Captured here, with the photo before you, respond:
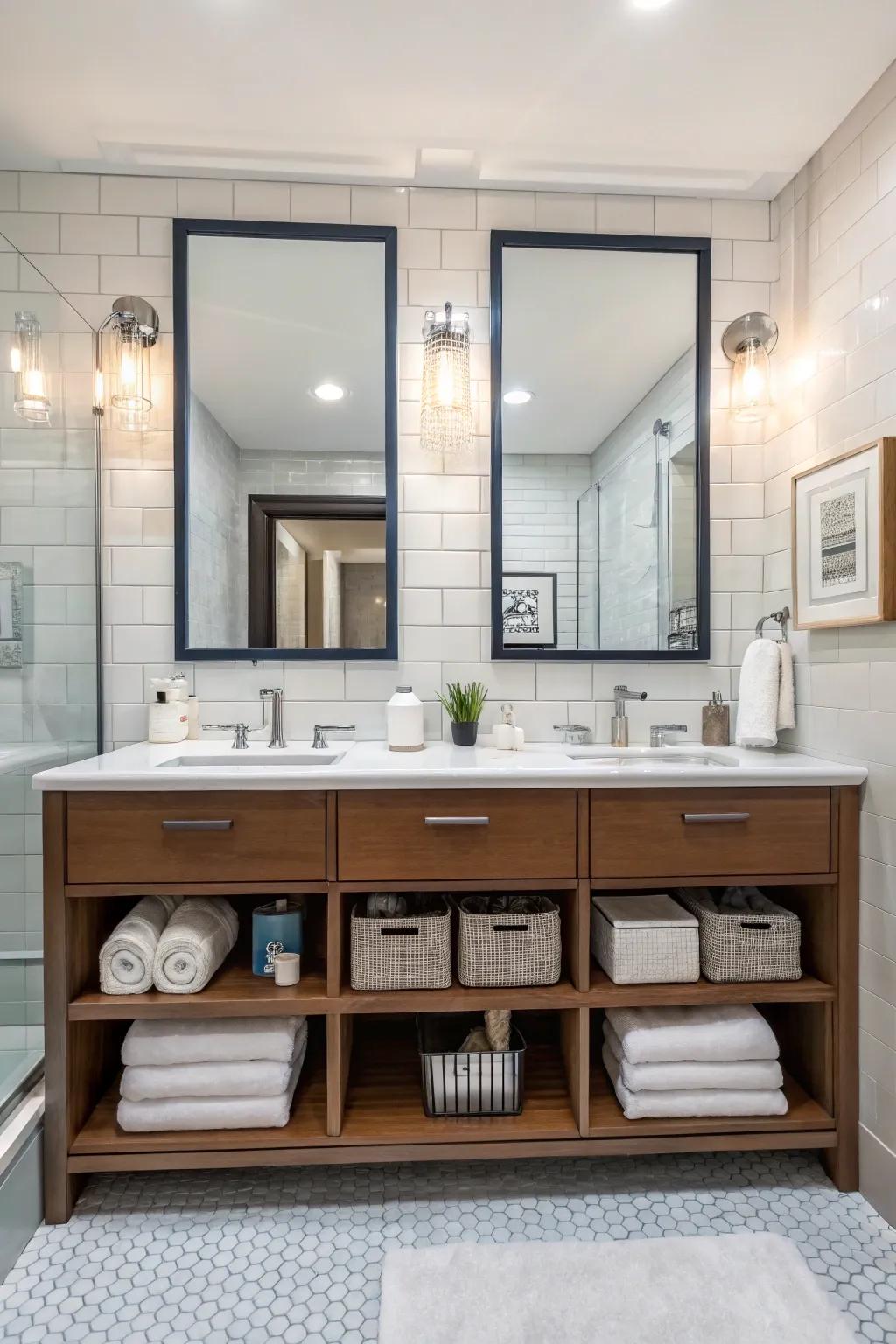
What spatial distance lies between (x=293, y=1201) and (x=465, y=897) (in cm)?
73

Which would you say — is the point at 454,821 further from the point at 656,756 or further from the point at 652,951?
the point at 656,756

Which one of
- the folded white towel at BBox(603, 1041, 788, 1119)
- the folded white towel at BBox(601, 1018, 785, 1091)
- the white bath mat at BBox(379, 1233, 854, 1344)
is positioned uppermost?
the folded white towel at BBox(601, 1018, 785, 1091)

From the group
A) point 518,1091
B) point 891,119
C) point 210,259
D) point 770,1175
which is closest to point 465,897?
point 518,1091

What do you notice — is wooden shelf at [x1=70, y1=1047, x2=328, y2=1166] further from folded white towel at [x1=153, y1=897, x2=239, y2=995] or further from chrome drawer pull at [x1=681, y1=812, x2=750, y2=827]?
chrome drawer pull at [x1=681, y1=812, x2=750, y2=827]

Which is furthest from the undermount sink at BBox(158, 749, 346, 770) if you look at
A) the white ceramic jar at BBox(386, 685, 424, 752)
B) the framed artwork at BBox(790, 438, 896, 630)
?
the framed artwork at BBox(790, 438, 896, 630)

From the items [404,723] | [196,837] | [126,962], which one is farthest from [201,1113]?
[404,723]

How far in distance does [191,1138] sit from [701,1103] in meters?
1.10

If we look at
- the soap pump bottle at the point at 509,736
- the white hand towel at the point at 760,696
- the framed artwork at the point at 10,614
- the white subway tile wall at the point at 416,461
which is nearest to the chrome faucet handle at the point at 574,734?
the white subway tile wall at the point at 416,461

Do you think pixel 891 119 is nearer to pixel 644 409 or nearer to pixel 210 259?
pixel 644 409

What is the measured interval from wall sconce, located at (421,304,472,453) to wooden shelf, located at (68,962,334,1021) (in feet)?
4.78

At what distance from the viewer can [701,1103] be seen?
1516 mm

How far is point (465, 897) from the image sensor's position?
68.2 inches

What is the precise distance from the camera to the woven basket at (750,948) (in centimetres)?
156

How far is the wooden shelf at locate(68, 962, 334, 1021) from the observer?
→ 1443mm
